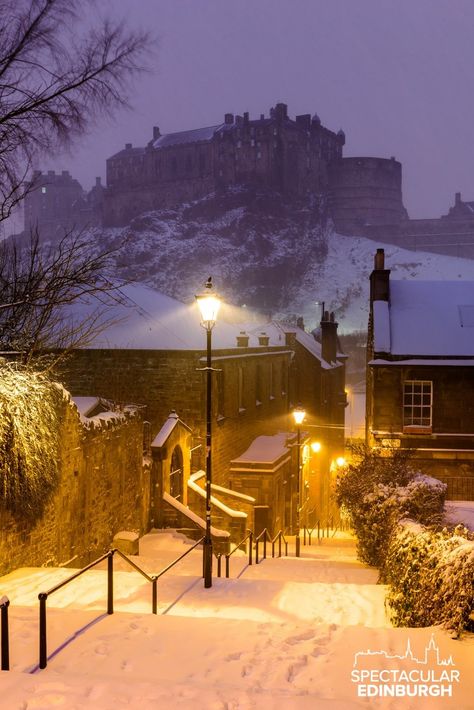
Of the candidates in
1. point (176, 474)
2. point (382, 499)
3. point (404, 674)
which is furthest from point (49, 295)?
point (176, 474)

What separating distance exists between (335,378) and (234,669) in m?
37.2

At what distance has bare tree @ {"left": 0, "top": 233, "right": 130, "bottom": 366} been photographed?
9.34 m

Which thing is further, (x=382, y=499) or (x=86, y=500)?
(x=86, y=500)

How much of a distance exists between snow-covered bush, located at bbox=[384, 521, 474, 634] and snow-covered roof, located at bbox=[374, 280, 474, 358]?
13.2 meters

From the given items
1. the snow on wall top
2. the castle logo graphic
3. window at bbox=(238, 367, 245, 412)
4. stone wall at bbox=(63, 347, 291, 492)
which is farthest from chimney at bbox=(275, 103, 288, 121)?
the castle logo graphic

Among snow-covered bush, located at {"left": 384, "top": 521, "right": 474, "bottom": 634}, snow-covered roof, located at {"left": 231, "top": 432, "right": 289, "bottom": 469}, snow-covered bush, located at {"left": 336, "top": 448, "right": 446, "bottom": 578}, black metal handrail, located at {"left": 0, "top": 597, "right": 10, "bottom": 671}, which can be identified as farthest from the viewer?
snow-covered roof, located at {"left": 231, "top": 432, "right": 289, "bottom": 469}

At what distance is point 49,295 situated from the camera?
34.8 ft

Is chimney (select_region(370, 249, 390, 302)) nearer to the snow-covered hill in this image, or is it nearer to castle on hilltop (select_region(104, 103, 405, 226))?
the snow-covered hill

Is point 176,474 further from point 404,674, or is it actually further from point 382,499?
point 404,674

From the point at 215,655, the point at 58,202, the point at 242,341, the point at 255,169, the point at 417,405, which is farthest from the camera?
the point at 58,202

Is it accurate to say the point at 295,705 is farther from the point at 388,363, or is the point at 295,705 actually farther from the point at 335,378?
the point at 335,378

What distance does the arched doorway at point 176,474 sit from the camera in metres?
21.5

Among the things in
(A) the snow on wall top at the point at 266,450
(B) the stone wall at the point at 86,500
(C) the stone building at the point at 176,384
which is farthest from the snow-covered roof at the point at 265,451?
(B) the stone wall at the point at 86,500

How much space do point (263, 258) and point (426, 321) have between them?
257 ft
